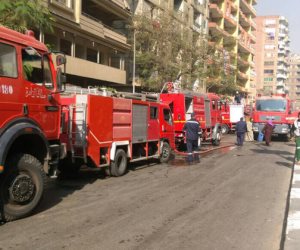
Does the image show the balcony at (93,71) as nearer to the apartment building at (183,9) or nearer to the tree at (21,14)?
the apartment building at (183,9)

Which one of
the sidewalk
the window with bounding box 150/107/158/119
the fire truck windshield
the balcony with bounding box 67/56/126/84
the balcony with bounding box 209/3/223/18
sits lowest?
the sidewalk

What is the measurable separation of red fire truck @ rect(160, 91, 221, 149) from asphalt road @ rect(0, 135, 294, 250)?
21.5 ft

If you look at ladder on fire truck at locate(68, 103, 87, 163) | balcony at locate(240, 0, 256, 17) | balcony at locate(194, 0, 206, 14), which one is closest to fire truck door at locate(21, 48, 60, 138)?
ladder on fire truck at locate(68, 103, 87, 163)

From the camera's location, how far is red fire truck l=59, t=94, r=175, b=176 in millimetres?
10852

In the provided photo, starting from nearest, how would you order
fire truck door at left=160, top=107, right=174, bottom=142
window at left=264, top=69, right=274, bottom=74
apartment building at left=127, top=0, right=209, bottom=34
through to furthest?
1. fire truck door at left=160, top=107, right=174, bottom=142
2. apartment building at left=127, top=0, right=209, bottom=34
3. window at left=264, top=69, right=274, bottom=74

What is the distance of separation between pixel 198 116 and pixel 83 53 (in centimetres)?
1213

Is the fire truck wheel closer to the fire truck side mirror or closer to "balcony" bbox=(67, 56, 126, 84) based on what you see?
the fire truck side mirror

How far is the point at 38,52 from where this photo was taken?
7832mm

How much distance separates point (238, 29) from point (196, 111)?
63.3 m

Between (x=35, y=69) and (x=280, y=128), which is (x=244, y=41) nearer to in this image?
(x=280, y=128)

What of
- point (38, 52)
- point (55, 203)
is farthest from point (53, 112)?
point (55, 203)

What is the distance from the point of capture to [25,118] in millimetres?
7355

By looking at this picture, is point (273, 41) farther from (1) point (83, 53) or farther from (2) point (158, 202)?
(2) point (158, 202)

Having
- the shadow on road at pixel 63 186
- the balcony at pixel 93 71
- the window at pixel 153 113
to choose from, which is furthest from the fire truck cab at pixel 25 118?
the balcony at pixel 93 71
